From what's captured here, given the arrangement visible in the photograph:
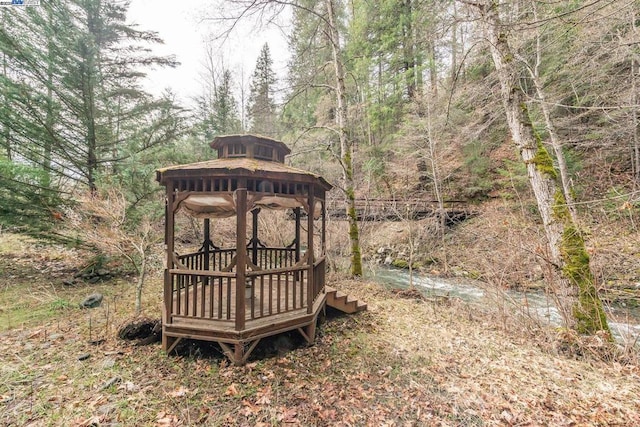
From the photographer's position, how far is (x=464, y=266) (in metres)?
10.3

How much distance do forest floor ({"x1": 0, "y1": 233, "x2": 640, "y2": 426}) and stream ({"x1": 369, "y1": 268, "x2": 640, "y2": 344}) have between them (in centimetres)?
40

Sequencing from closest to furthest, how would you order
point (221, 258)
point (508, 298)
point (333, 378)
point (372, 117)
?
point (333, 378) < point (508, 298) < point (221, 258) < point (372, 117)

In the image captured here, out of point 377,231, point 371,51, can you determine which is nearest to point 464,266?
point 377,231

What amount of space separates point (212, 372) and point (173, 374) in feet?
1.80

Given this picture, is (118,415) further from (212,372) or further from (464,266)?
(464,266)

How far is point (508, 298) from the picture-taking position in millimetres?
5680

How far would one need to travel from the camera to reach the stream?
5.42m

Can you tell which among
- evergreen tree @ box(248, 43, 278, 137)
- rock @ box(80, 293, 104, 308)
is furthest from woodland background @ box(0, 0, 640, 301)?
evergreen tree @ box(248, 43, 278, 137)

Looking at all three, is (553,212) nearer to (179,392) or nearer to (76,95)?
(179,392)

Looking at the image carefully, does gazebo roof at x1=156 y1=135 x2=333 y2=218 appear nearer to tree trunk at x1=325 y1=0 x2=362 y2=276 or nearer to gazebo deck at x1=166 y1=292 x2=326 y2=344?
gazebo deck at x1=166 y1=292 x2=326 y2=344

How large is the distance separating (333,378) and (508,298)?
427 cm

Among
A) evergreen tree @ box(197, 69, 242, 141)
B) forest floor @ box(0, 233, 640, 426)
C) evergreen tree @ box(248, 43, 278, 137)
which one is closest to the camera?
forest floor @ box(0, 233, 640, 426)

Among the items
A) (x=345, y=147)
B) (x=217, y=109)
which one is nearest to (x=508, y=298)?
(x=345, y=147)

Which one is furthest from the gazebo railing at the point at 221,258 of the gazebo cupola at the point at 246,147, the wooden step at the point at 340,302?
the gazebo cupola at the point at 246,147
